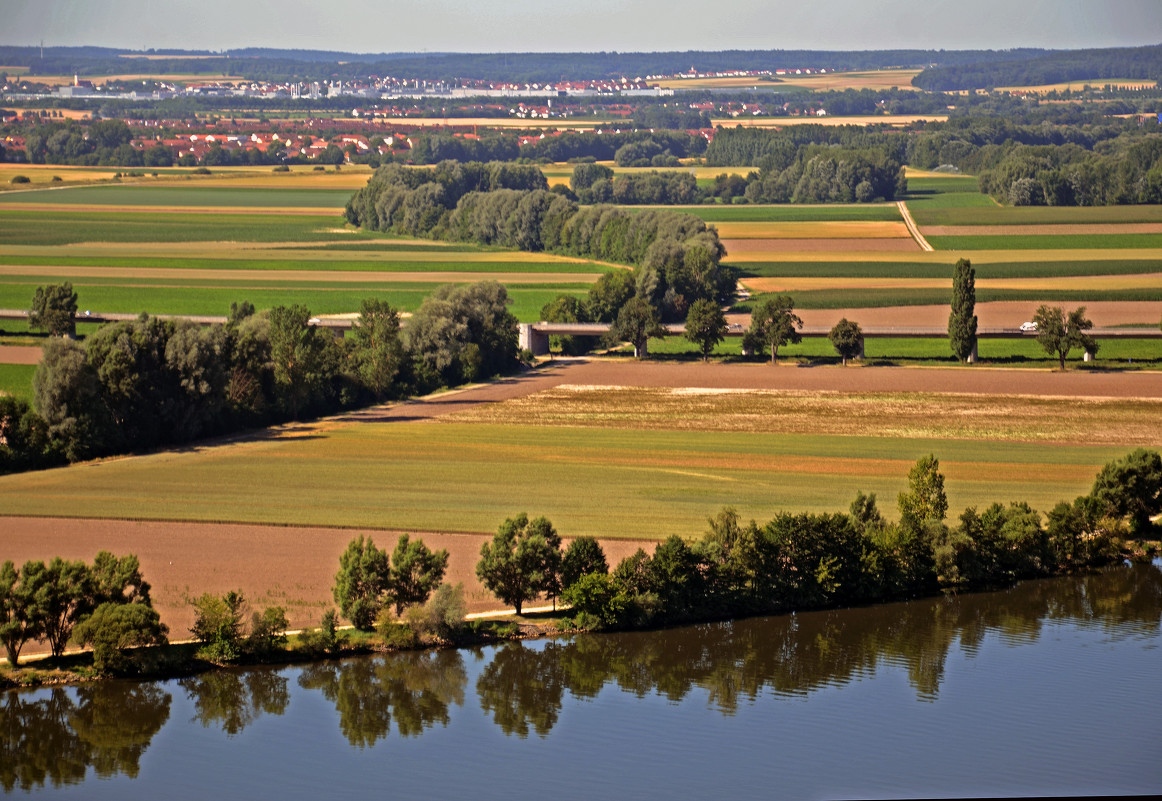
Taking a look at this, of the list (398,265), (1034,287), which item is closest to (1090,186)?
(1034,287)

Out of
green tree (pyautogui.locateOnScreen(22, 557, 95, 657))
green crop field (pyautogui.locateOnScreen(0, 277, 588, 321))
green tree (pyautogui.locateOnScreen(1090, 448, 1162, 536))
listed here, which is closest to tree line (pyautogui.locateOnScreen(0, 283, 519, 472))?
green crop field (pyautogui.locateOnScreen(0, 277, 588, 321))

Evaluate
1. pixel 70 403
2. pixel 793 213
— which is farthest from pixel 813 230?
pixel 70 403

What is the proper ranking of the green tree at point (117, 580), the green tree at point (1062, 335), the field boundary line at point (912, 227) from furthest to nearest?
the field boundary line at point (912, 227)
the green tree at point (1062, 335)
the green tree at point (117, 580)

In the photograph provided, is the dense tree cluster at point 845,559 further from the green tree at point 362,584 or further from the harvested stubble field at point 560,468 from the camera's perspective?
the green tree at point 362,584

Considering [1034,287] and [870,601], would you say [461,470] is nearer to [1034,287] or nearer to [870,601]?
[870,601]

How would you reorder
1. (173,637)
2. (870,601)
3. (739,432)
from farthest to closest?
(739,432), (870,601), (173,637)

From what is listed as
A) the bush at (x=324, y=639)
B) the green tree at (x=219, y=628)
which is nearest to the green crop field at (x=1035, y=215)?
the bush at (x=324, y=639)
